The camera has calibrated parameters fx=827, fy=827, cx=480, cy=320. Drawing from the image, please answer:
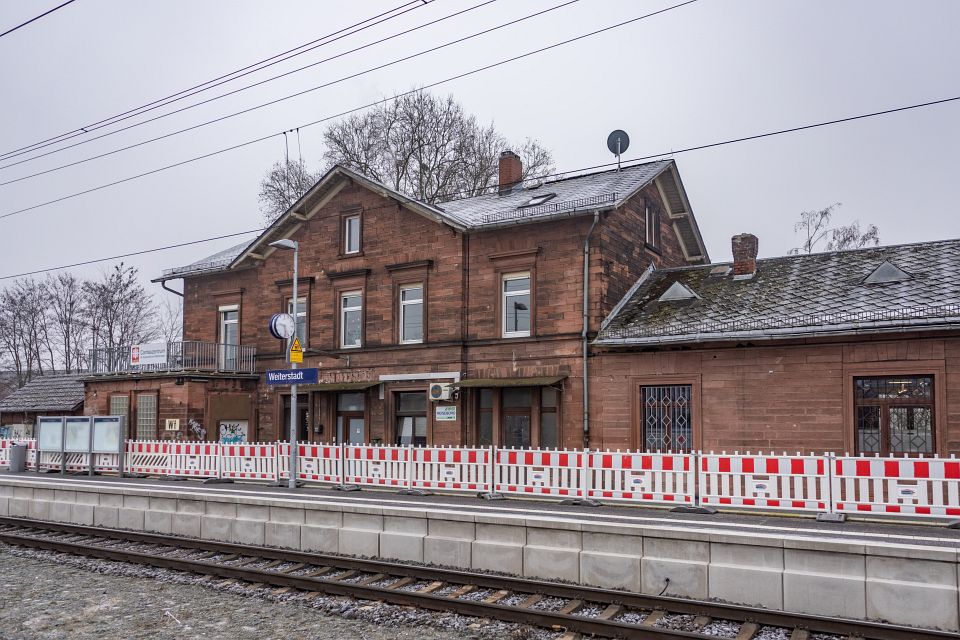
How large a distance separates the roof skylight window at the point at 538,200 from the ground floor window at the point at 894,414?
9523 mm

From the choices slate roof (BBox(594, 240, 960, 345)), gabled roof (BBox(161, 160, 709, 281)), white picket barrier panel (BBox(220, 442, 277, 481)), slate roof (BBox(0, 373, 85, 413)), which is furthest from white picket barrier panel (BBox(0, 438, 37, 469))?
slate roof (BBox(594, 240, 960, 345))

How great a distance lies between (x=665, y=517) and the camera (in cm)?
1331

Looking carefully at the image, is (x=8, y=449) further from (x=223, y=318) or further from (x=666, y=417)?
(x=666, y=417)

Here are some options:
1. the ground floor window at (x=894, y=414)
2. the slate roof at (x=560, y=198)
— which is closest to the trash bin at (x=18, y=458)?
the slate roof at (x=560, y=198)

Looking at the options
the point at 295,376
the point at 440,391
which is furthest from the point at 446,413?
the point at 295,376

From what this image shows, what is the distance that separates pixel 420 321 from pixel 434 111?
686 inches

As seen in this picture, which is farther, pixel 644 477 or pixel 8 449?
pixel 8 449

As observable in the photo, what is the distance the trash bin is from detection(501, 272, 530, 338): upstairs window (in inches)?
630

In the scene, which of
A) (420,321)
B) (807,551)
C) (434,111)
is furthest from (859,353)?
(434,111)

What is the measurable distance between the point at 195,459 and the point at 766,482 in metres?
14.5

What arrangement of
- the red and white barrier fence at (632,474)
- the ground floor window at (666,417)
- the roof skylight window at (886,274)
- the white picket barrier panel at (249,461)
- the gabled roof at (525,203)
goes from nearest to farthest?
the red and white barrier fence at (632,474)
the roof skylight window at (886,274)
the ground floor window at (666,417)
the white picket barrier panel at (249,461)
the gabled roof at (525,203)

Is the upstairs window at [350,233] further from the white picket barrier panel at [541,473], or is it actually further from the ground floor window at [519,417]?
the white picket barrier panel at [541,473]

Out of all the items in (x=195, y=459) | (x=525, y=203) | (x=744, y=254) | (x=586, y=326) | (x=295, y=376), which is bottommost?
(x=195, y=459)

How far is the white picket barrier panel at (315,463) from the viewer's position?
18844 mm
